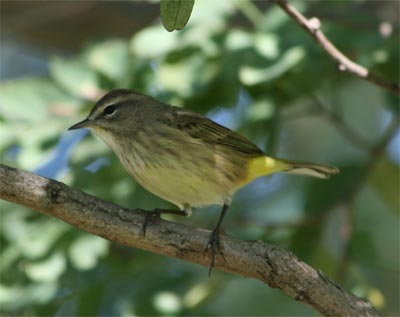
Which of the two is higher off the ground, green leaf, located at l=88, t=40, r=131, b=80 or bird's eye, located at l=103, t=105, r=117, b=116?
green leaf, located at l=88, t=40, r=131, b=80

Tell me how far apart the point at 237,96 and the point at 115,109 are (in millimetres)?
732

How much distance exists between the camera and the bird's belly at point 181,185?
15.2 ft

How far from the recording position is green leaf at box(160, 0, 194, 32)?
2924 mm

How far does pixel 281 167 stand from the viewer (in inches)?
205

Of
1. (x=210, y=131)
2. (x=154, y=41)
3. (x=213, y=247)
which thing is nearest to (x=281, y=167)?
(x=210, y=131)

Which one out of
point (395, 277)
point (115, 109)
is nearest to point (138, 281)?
A: point (115, 109)

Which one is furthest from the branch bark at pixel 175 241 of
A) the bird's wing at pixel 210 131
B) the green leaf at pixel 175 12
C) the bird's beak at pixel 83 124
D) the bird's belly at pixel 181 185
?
the bird's wing at pixel 210 131

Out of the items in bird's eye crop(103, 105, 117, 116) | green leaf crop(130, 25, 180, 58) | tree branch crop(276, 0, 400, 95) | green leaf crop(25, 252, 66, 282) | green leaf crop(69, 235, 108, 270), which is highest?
tree branch crop(276, 0, 400, 95)

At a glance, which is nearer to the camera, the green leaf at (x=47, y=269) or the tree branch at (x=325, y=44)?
the tree branch at (x=325, y=44)

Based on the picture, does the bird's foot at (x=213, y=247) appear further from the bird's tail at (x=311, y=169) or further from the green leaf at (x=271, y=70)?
the bird's tail at (x=311, y=169)

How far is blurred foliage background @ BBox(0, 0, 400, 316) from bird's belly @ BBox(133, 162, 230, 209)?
475mm

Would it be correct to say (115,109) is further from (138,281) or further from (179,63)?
(138,281)

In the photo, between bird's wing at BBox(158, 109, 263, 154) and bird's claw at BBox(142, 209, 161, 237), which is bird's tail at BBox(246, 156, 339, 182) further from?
bird's claw at BBox(142, 209, 161, 237)

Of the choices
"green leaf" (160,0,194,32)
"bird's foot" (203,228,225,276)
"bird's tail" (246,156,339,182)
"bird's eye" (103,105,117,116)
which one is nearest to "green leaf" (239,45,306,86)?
"bird's tail" (246,156,339,182)
